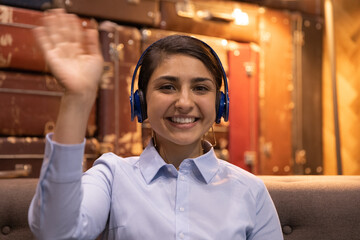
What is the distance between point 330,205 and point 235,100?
1619mm

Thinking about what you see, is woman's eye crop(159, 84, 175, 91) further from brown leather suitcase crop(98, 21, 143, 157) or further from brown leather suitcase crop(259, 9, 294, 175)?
brown leather suitcase crop(259, 9, 294, 175)

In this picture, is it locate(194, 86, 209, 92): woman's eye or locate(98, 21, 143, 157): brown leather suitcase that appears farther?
locate(98, 21, 143, 157): brown leather suitcase

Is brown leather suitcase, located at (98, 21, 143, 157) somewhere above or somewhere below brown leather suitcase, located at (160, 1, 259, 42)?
below

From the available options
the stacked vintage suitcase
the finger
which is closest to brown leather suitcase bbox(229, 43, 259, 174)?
the stacked vintage suitcase

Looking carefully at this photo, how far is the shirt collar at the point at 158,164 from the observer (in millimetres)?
959

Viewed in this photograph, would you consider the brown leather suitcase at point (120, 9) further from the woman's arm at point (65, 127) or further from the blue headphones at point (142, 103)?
the woman's arm at point (65, 127)

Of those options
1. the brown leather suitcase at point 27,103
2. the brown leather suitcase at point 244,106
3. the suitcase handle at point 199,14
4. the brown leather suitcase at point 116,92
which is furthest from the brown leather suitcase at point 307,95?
the brown leather suitcase at point 27,103

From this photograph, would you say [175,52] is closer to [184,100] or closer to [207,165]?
[184,100]

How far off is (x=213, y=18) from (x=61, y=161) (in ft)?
7.00

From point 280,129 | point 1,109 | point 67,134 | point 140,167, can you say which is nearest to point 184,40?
point 140,167

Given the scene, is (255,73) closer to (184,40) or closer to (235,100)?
(235,100)

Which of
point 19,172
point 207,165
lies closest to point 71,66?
point 207,165

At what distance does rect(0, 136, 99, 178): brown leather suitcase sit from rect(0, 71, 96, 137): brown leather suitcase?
0.04 m

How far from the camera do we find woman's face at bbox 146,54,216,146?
0.97m
